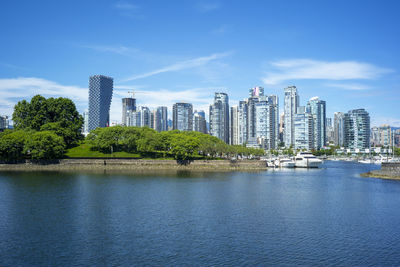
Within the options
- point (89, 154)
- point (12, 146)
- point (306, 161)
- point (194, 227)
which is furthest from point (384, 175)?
point (12, 146)

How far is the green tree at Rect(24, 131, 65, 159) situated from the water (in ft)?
119

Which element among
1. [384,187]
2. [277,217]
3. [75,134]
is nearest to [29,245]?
[277,217]

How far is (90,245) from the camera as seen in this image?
29.9 m

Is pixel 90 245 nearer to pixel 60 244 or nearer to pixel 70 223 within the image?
pixel 60 244

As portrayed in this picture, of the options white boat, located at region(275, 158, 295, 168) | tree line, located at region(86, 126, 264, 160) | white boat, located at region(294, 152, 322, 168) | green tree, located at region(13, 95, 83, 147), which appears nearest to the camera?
tree line, located at region(86, 126, 264, 160)

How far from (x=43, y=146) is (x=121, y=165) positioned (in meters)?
21.3

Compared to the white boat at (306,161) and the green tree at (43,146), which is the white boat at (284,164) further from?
the green tree at (43,146)

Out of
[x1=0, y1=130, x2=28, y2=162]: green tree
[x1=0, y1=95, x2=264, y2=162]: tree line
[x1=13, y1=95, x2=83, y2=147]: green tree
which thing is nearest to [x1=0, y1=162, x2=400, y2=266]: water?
[x1=0, y1=95, x2=264, y2=162]: tree line

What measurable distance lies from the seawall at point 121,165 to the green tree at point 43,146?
2.49 meters

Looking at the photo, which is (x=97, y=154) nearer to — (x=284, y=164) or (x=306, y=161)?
(x=284, y=164)

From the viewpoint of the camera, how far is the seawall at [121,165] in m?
94.4

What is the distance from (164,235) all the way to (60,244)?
29.8ft

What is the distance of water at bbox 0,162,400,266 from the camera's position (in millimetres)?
27578

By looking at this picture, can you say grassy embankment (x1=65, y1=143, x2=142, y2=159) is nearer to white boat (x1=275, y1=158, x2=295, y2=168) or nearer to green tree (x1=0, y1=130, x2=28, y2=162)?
green tree (x1=0, y1=130, x2=28, y2=162)
